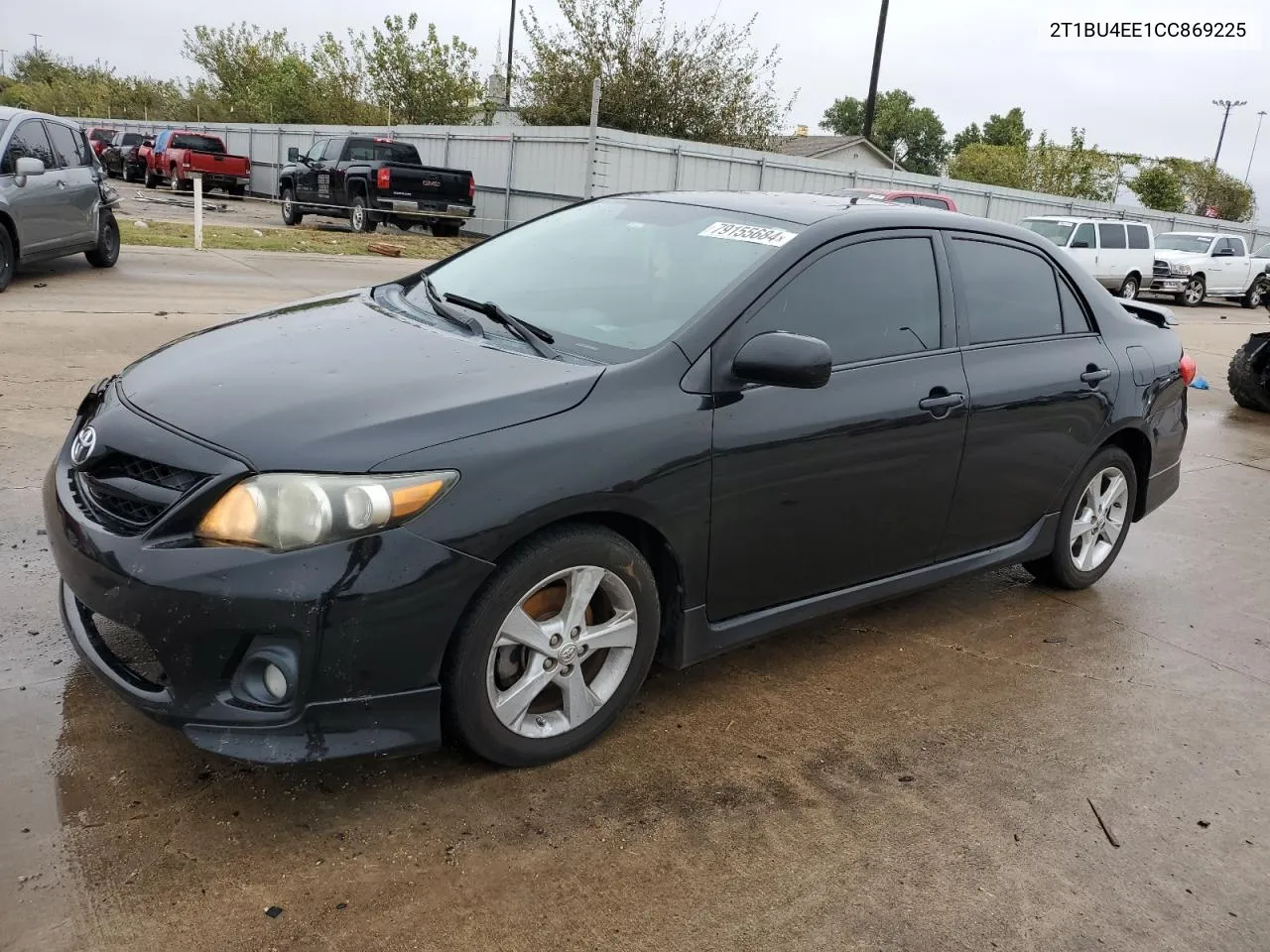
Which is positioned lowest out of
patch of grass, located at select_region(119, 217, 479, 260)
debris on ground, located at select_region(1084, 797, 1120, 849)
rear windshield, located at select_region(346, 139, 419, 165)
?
debris on ground, located at select_region(1084, 797, 1120, 849)

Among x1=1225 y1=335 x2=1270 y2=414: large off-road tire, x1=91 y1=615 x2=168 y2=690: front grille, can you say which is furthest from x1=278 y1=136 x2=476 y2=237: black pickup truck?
x1=91 y1=615 x2=168 y2=690: front grille

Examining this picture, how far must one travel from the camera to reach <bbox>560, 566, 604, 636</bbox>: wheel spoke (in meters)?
3.05

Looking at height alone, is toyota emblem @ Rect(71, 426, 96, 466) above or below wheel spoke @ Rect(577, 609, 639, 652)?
above

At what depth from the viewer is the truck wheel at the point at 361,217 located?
21578 mm

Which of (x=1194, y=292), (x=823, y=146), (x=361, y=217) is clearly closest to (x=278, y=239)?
(x=361, y=217)

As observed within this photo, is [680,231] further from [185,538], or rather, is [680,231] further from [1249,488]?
[1249,488]

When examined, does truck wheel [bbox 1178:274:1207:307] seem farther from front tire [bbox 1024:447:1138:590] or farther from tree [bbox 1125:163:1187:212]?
tree [bbox 1125:163:1187:212]

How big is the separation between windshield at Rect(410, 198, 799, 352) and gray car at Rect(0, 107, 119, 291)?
311 inches

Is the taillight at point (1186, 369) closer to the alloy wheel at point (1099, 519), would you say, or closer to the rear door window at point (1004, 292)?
the alloy wheel at point (1099, 519)

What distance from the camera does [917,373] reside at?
391cm

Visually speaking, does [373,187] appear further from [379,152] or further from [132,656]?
[132,656]

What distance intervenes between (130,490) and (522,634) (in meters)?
1.07

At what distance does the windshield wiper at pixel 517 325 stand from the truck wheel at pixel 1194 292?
24618 millimetres

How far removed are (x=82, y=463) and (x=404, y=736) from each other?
1.18m
